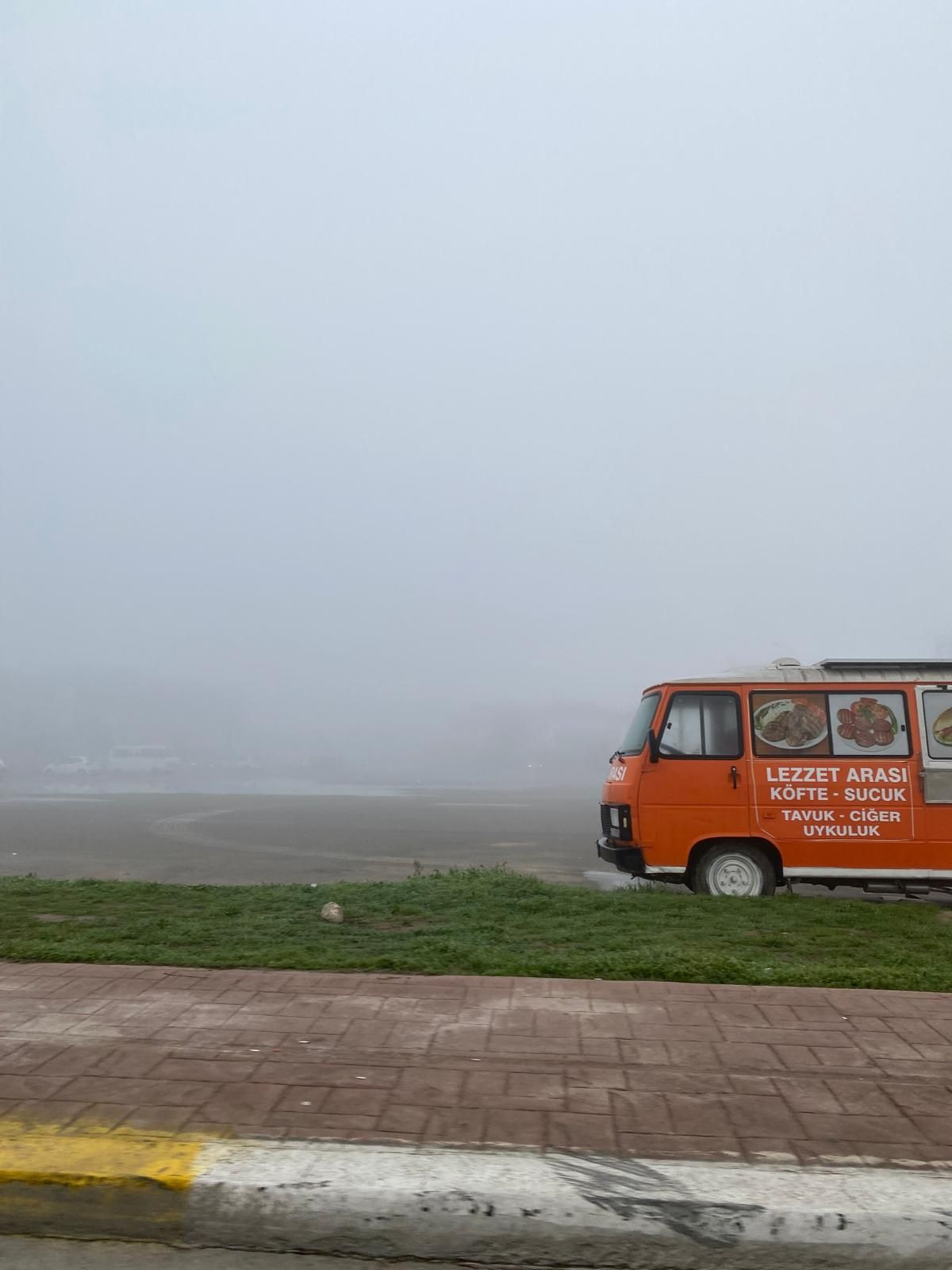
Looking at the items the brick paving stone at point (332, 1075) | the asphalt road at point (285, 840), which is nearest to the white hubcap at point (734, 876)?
the asphalt road at point (285, 840)

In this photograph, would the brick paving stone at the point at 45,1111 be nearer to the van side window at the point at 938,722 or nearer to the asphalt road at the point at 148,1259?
the asphalt road at the point at 148,1259

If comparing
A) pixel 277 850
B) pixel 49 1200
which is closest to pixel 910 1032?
pixel 49 1200

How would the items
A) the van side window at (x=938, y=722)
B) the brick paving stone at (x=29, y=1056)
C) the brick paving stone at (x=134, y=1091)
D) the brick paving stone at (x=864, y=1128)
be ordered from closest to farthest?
the brick paving stone at (x=864, y=1128)
the brick paving stone at (x=134, y=1091)
the brick paving stone at (x=29, y=1056)
the van side window at (x=938, y=722)

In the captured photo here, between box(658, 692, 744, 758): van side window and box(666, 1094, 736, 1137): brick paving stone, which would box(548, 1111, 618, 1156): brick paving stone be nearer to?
box(666, 1094, 736, 1137): brick paving stone

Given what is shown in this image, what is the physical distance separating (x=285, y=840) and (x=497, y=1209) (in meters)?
19.4

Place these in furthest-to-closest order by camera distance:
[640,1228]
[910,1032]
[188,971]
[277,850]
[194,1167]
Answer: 1. [277,850]
2. [188,971]
3. [910,1032]
4. [194,1167]
5. [640,1228]

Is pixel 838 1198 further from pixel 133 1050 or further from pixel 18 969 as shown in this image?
pixel 18 969

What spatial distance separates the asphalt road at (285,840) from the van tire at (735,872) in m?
4.22

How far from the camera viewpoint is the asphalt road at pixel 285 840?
53.8 feet

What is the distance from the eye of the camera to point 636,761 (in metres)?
11.5

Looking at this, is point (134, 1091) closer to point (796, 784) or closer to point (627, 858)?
point (627, 858)

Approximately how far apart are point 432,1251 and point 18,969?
4.32m

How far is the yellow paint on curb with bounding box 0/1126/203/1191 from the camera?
141 inches

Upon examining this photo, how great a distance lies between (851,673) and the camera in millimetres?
11586
